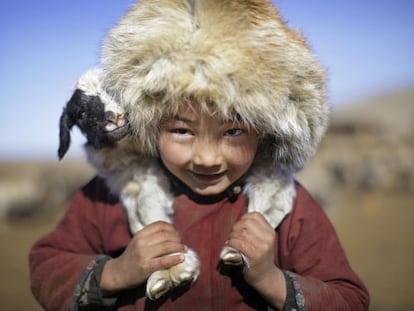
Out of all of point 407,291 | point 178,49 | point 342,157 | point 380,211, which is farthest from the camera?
point 342,157

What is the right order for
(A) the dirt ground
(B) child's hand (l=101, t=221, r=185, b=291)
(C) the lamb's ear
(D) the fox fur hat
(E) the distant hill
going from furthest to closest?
(E) the distant hill < (A) the dirt ground < (C) the lamb's ear < (B) child's hand (l=101, t=221, r=185, b=291) < (D) the fox fur hat

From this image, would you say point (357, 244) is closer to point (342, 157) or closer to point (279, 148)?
point (342, 157)

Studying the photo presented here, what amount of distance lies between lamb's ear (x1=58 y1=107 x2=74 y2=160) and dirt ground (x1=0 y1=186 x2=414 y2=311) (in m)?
4.27

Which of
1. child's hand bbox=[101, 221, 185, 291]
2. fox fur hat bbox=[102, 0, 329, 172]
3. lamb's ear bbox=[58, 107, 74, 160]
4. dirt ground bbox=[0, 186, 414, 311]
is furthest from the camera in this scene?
dirt ground bbox=[0, 186, 414, 311]

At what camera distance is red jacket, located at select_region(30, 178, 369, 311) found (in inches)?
59.1

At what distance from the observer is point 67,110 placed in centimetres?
152

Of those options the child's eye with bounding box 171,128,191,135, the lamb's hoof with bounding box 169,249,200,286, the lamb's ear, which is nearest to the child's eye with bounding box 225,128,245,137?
the child's eye with bounding box 171,128,191,135

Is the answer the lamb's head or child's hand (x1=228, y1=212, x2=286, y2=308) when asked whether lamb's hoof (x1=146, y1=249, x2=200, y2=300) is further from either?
the lamb's head

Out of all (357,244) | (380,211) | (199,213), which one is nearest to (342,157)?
(380,211)

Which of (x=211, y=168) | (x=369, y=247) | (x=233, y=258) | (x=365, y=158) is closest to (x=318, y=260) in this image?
(x=233, y=258)

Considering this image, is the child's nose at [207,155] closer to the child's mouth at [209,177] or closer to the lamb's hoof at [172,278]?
the child's mouth at [209,177]

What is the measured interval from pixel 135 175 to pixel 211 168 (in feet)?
0.98

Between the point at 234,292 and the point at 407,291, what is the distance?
478cm

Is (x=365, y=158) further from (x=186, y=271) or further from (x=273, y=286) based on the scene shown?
(x=186, y=271)
